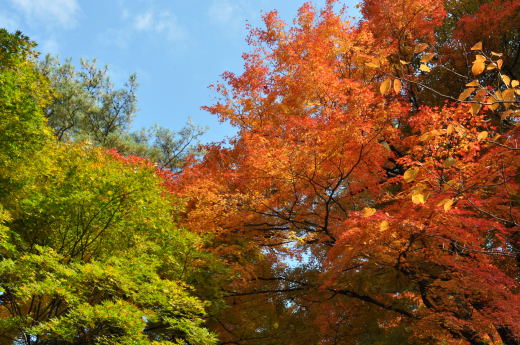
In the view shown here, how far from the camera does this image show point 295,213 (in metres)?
9.99

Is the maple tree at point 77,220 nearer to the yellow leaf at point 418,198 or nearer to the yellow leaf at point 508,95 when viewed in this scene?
the yellow leaf at point 418,198

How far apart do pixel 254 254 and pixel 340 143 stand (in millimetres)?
4228

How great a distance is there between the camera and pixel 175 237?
7984 mm

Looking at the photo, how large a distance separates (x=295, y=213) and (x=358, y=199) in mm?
2188

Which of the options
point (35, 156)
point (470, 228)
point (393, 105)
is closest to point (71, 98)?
point (35, 156)

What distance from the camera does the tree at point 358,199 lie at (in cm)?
703

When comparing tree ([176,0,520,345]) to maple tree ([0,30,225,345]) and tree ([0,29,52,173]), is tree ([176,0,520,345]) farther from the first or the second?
tree ([0,29,52,173])

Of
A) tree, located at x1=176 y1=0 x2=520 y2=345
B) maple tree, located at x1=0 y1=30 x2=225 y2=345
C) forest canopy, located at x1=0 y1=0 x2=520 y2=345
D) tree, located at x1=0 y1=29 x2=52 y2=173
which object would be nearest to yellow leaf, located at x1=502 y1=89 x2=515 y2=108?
forest canopy, located at x1=0 y1=0 x2=520 y2=345

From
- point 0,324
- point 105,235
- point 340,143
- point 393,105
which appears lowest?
point 0,324

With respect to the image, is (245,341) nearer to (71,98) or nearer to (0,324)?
(0,324)

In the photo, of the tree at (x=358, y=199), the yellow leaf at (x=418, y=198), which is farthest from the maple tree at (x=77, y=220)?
the yellow leaf at (x=418, y=198)

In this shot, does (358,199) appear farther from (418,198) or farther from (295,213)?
(418,198)

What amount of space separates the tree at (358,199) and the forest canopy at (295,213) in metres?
0.06

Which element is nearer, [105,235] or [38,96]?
[105,235]
